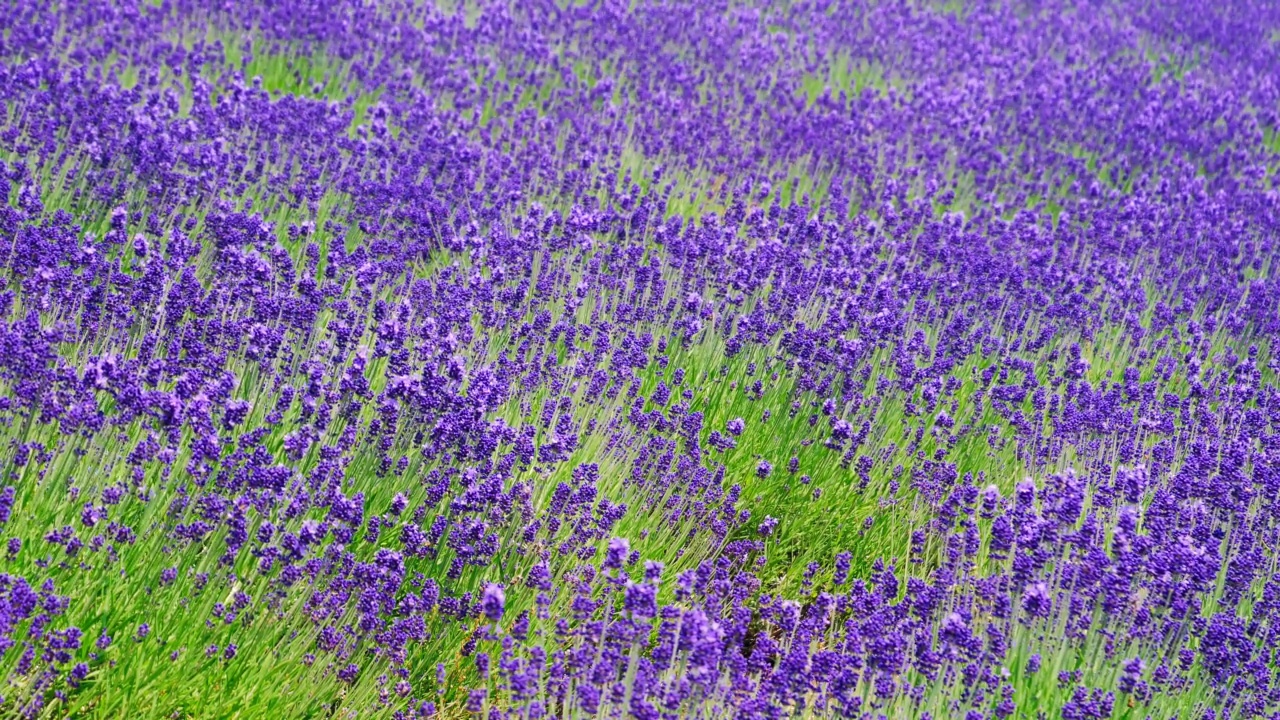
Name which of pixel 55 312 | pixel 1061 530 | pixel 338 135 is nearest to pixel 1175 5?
pixel 338 135

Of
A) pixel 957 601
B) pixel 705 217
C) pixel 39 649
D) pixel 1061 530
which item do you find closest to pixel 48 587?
pixel 39 649

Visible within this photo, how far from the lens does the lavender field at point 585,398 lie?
276cm

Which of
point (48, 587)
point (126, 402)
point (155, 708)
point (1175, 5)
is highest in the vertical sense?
point (1175, 5)

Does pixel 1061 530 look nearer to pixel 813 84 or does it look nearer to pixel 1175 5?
pixel 813 84

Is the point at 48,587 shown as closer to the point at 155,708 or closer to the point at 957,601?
the point at 155,708

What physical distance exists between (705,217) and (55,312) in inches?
127

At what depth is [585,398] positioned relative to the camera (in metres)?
4.17

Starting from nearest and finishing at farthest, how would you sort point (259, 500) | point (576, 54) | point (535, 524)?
point (259, 500), point (535, 524), point (576, 54)

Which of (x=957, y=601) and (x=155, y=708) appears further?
(x=957, y=601)

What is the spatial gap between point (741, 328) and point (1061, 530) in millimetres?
1611

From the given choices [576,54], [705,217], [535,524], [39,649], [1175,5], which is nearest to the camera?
[39,649]

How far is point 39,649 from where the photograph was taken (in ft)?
8.13

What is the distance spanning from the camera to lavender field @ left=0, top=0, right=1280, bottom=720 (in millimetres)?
2758

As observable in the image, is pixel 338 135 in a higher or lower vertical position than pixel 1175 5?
lower
